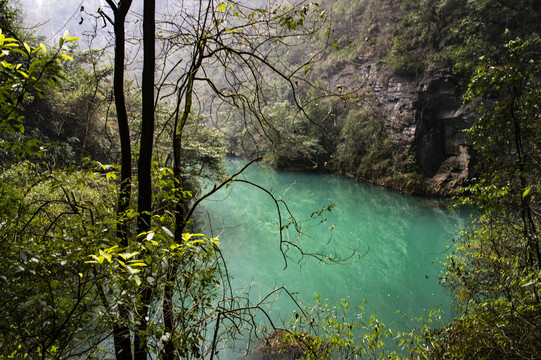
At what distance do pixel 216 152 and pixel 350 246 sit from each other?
15.5 feet

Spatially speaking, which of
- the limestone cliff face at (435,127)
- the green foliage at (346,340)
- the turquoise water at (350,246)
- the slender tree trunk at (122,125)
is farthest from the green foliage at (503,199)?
the limestone cliff face at (435,127)

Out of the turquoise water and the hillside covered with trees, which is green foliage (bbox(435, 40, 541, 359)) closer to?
the hillside covered with trees

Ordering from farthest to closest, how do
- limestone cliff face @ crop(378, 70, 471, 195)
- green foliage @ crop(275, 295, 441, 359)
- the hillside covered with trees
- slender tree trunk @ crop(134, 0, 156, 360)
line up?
1. limestone cliff face @ crop(378, 70, 471, 195)
2. green foliage @ crop(275, 295, 441, 359)
3. slender tree trunk @ crop(134, 0, 156, 360)
4. the hillside covered with trees

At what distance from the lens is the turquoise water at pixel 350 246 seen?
5.88 m

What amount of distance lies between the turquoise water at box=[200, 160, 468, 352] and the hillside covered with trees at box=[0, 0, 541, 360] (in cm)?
74

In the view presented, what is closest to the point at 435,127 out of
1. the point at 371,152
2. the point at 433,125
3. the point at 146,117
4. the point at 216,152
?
the point at 433,125

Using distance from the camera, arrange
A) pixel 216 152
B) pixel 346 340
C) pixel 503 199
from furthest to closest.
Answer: pixel 216 152 → pixel 503 199 → pixel 346 340

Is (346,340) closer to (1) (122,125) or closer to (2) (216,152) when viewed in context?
(1) (122,125)

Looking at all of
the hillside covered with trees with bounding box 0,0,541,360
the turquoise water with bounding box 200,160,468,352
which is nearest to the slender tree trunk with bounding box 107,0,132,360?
the hillside covered with trees with bounding box 0,0,541,360

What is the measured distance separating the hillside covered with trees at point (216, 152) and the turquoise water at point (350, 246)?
0.74 meters

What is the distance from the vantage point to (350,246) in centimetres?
887

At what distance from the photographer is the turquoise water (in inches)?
232

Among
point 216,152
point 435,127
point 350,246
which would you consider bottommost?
point 350,246

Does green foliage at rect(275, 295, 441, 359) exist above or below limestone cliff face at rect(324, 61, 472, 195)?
below
